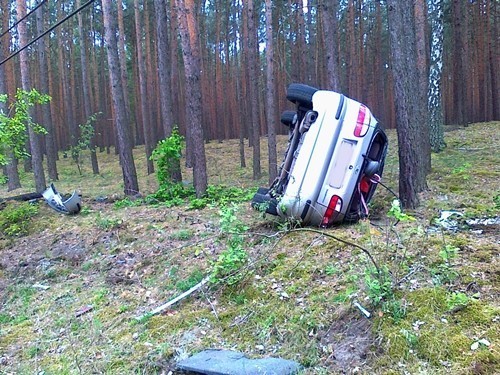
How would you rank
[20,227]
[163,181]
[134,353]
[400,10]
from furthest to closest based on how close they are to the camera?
[163,181]
[20,227]
[400,10]
[134,353]

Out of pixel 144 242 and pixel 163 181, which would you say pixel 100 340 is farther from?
pixel 163 181

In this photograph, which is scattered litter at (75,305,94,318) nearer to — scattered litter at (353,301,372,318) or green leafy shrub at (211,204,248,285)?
green leafy shrub at (211,204,248,285)

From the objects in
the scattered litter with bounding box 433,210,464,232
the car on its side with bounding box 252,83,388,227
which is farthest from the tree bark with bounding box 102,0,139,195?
the scattered litter with bounding box 433,210,464,232

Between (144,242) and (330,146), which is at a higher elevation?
(330,146)

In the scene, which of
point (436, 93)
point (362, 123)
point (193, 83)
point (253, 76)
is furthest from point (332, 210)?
point (253, 76)

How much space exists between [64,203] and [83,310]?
522 cm

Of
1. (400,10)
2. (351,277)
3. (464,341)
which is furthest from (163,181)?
(464,341)

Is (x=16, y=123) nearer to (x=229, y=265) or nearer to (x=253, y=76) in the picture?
(x=229, y=265)

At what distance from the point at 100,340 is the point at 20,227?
579cm

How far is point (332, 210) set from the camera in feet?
19.6

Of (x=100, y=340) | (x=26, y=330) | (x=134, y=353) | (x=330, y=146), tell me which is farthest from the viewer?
(x=330, y=146)

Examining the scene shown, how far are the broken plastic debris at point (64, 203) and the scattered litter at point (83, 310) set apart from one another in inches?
196

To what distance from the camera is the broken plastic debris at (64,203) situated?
33.6ft

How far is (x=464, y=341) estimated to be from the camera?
329 centimetres
